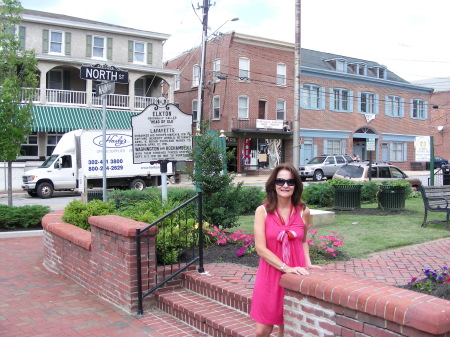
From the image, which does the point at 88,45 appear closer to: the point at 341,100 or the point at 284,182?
the point at 341,100

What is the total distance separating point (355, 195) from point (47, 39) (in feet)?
76.6

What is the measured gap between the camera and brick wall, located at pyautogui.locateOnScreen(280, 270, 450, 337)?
266 centimetres

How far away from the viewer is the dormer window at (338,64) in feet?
135

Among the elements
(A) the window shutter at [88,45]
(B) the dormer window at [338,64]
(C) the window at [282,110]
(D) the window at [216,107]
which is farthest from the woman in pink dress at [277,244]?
(B) the dormer window at [338,64]

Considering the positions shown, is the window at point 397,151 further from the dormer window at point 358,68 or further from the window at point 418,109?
the dormer window at point 358,68

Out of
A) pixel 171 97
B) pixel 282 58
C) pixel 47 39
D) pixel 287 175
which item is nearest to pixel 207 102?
pixel 171 97

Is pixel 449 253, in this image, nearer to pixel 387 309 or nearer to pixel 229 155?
pixel 229 155

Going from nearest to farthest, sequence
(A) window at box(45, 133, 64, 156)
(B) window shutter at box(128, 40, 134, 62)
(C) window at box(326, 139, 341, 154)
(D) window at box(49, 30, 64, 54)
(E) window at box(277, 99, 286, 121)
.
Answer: (D) window at box(49, 30, 64, 54) → (A) window at box(45, 133, 64, 156) → (B) window shutter at box(128, 40, 134, 62) → (E) window at box(277, 99, 286, 121) → (C) window at box(326, 139, 341, 154)

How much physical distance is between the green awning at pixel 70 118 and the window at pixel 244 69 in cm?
914

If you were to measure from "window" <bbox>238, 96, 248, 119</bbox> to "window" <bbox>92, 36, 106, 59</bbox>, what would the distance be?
1026 centimetres

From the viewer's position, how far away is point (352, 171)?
18.3 meters

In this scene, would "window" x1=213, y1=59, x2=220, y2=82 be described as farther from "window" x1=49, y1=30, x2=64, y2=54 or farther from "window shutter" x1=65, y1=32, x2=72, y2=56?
"window" x1=49, y1=30, x2=64, y2=54

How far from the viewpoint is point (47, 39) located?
28.8m

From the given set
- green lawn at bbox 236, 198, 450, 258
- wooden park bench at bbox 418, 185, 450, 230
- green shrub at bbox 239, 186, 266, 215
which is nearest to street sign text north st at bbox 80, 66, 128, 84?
green lawn at bbox 236, 198, 450, 258
